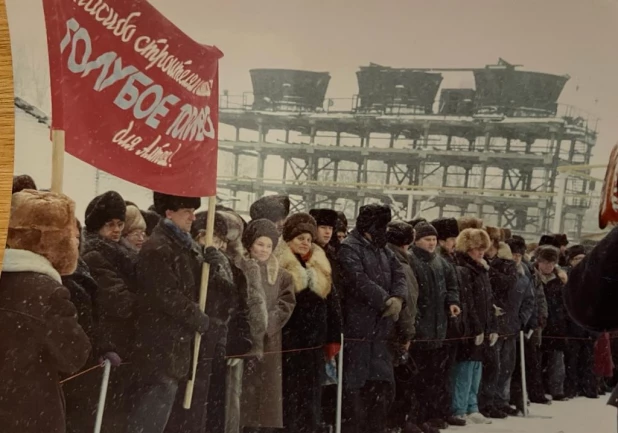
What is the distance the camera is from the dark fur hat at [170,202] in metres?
3.60

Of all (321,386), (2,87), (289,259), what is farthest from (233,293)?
(2,87)

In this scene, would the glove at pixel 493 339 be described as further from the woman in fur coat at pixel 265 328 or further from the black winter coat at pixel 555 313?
the woman in fur coat at pixel 265 328

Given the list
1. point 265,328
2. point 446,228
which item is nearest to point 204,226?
point 265,328

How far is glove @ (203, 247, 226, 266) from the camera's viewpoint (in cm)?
372

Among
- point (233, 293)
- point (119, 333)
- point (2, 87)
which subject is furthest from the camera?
point (233, 293)

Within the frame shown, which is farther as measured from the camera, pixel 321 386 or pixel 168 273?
pixel 321 386

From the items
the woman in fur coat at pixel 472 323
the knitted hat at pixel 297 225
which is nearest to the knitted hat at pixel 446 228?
the woman in fur coat at pixel 472 323

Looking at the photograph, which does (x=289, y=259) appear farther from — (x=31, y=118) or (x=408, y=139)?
(x=31, y=118)

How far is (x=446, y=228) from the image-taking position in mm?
4344

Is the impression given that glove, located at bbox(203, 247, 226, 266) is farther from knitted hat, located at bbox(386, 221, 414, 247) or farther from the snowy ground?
the snowy ground

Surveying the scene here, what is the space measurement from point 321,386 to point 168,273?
1094 millimetres

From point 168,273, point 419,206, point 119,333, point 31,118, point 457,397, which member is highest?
point 31,118

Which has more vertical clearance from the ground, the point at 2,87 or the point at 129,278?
the point at 2,87

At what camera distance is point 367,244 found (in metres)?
4.30
